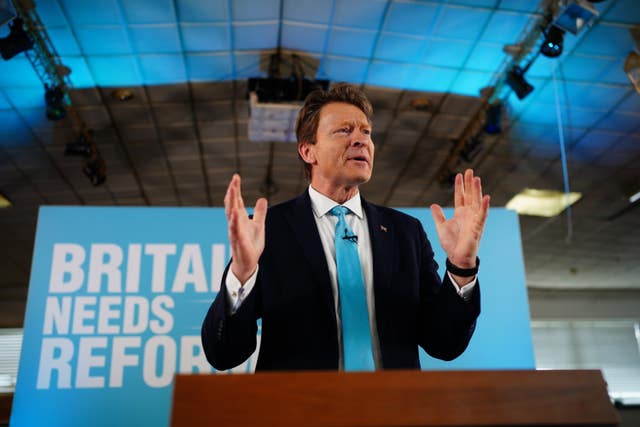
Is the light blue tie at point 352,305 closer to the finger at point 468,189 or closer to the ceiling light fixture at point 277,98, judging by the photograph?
the finger at point 468,189

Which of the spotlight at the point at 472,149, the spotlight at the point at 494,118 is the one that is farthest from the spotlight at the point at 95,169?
the spotlight at the point at 494,118

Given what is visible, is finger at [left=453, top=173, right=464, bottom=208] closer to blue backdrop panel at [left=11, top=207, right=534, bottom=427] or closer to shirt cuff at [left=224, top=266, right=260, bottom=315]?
shirt cuff at [left=224, top=266, right=260, bottom=315]

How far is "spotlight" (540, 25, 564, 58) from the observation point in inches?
224

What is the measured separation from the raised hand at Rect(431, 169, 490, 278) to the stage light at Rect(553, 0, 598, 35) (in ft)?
15.0

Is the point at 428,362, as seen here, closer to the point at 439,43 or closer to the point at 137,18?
the point at 439,43

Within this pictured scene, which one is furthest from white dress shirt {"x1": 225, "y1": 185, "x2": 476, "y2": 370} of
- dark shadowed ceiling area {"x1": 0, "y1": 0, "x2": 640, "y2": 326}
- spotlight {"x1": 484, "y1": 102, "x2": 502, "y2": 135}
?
spotlight {"x1": 484, "y1": 102, "x2": 502, "y2": 135}

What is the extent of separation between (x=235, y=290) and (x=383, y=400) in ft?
2.06

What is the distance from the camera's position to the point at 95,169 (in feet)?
26.5

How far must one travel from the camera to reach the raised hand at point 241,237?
131 centimetres

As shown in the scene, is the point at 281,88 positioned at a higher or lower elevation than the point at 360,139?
higher

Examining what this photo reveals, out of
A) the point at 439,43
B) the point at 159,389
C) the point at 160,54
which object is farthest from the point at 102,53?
the point at 159,389

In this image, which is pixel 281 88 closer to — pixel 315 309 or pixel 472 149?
pixel 472 149

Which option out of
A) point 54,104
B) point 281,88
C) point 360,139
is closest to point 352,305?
point 360,139

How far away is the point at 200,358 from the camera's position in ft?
12.3
